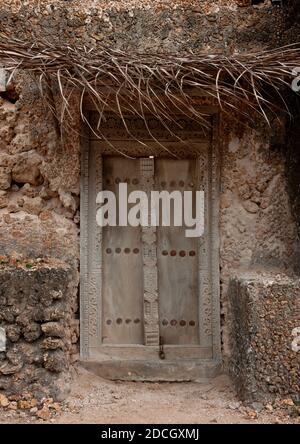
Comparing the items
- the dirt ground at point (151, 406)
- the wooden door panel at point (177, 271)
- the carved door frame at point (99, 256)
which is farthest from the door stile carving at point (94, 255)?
the wooden door panel at point (177, 271)

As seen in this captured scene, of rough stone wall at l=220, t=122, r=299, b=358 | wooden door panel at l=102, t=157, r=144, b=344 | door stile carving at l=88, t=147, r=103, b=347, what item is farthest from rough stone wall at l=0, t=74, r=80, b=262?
rough stone wall at l=220, t=122, r=299, b=358

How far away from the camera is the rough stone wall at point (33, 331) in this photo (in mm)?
3586

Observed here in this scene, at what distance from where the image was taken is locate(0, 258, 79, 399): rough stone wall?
359cm

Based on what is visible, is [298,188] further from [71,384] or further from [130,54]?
[71,384]

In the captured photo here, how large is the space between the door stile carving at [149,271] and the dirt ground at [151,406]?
388 mm

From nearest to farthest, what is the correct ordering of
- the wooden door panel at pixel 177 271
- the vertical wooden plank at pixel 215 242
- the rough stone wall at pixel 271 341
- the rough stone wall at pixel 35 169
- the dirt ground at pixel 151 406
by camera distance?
the dirt ground at pixel 151 406 < the rough stone wall at pixel 271 341 < the rough stone wall at pixel 35 169 < the vertical wooden plank at pixel 215 242 < the wooden door panel at pixel 177 271

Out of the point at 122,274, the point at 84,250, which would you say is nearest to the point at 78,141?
the point at 84,250

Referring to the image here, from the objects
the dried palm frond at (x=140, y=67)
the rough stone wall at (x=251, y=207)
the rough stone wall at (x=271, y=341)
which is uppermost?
the dried palm frond at (x=140, y=67)

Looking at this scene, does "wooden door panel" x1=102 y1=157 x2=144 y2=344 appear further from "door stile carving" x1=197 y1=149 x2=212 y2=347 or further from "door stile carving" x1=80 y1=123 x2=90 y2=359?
"door stile carving" x1=197 y1=149 x2=212 y2=347

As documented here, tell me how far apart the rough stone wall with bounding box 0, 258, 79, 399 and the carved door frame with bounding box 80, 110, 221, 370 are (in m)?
0.52

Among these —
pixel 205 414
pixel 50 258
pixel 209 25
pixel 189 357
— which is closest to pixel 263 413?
pixel 205 414

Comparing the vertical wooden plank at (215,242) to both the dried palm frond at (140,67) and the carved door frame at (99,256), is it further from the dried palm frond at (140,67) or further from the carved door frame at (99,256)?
the dried palm frond at (140,67)

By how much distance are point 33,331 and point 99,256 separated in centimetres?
86

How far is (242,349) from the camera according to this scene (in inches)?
146
